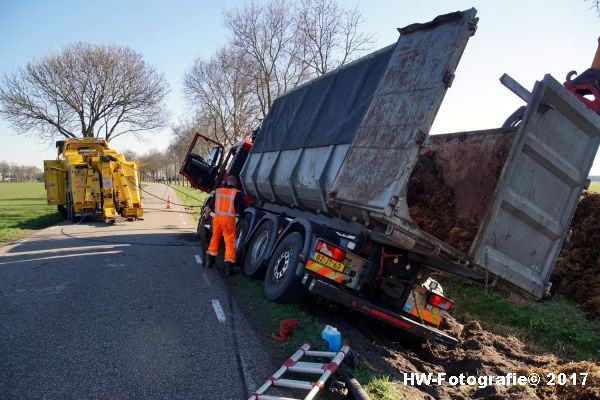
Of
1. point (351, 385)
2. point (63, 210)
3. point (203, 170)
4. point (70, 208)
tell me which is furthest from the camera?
point (63, 210)

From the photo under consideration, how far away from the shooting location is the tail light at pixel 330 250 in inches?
197

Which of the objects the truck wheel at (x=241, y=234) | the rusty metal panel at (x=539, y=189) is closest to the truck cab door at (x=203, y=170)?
the truck wheel at (x=241, y=234)

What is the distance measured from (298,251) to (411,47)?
2668 mm

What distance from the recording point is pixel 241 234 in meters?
8.59

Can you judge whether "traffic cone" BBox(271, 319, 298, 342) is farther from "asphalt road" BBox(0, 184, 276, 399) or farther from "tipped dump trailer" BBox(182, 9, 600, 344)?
"tipped dump trailer" BBox(182, 9, 600, 344)

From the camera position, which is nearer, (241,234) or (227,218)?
(227,218)

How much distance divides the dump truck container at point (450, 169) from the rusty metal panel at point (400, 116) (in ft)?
0.04

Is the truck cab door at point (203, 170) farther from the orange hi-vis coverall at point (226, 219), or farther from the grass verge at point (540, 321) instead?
the grass verge at point (540, 321)

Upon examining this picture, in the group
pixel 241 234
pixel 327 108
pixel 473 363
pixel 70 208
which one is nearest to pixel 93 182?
pixel 70 208

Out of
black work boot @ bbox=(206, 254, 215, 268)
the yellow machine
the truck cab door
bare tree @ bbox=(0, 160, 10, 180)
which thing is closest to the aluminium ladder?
black work boot @ bbox=(206, 254, 215, 268)

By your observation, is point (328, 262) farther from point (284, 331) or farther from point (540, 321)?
point (540, 321)

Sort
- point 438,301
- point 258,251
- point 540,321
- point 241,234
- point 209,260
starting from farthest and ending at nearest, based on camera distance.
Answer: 1. point 241,234
2. point 209,260
3. point 258,251
4. point 540,321
5. point 438,301

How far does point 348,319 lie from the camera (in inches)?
227

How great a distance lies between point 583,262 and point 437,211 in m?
4.36
